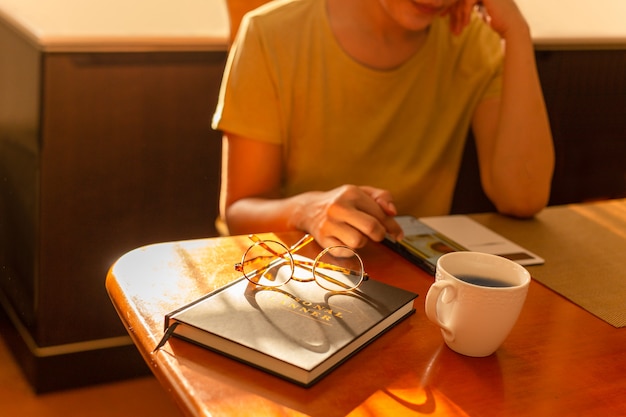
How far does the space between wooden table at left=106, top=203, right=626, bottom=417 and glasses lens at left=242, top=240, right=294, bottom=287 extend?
0.10 ft

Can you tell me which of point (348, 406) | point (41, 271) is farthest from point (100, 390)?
point (348, 406)

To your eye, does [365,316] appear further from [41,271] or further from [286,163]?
[41,271]

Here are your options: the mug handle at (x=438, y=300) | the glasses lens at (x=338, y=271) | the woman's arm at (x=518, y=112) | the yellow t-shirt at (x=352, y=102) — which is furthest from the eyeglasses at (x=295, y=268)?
the woman's arm at (x=518, y=112)

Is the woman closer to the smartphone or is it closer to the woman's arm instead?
the woman's arm

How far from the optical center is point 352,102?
1592mm

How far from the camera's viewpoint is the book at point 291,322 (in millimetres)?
812

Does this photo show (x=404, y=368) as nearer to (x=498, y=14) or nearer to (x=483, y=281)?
(x=483, y=281)

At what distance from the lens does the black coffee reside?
2.99 feet

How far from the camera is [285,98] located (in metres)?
1.50

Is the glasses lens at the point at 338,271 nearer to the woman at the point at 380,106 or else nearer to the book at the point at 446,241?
the book at the point at 446,241

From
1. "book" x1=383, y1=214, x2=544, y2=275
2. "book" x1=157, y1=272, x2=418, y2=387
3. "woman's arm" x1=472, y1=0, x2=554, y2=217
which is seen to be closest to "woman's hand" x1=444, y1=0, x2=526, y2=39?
"woman's arm" x1=472, y1=0, x2=554, y2=217

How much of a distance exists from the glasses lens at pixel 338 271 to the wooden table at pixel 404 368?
75 mm

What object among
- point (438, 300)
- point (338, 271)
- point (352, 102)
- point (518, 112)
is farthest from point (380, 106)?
point (438, 300)

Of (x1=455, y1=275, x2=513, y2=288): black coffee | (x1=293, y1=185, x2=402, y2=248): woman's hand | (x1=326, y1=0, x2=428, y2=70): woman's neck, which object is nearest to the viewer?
(x1=455, y1=275, x2=513, y2=288): black coffee
